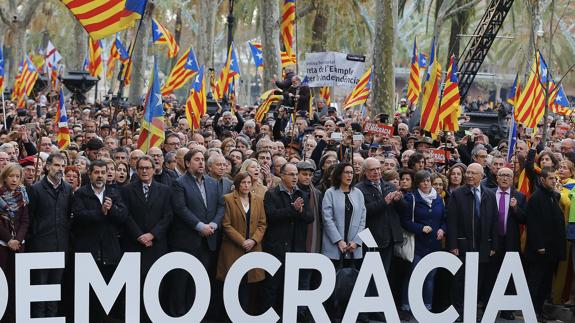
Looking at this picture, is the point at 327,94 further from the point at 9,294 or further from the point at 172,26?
the point at 172,26

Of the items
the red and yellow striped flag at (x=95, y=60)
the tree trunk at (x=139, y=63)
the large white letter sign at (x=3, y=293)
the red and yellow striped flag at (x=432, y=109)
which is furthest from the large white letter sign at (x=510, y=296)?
the tree trunk at (x=139, y=63)

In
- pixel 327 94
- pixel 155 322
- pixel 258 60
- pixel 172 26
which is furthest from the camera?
pixel 172 26

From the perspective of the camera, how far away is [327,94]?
1198 inches

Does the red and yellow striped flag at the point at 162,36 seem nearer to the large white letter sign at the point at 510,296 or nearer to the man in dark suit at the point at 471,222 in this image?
the man in dark suit at the point at 471,222

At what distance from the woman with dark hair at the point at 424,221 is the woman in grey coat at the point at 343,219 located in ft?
2.18

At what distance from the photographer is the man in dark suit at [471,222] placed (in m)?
13.2

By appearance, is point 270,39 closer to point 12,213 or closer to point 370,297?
point 370,297

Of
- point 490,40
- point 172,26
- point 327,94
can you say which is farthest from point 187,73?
point 172,26

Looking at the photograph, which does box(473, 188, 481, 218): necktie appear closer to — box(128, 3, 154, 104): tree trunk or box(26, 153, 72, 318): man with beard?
box(26, 153, 72, 318): man with beard

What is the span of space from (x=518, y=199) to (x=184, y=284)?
390 centimetres

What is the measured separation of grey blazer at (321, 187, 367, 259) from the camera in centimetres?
1263

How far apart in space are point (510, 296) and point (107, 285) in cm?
404

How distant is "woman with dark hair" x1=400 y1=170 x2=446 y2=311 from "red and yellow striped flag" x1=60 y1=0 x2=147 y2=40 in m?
3.98

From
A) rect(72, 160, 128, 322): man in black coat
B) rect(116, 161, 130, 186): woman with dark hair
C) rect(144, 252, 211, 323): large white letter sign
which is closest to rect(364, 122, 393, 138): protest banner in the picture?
rect(116, 161, 130, 186): woman with dark hair
